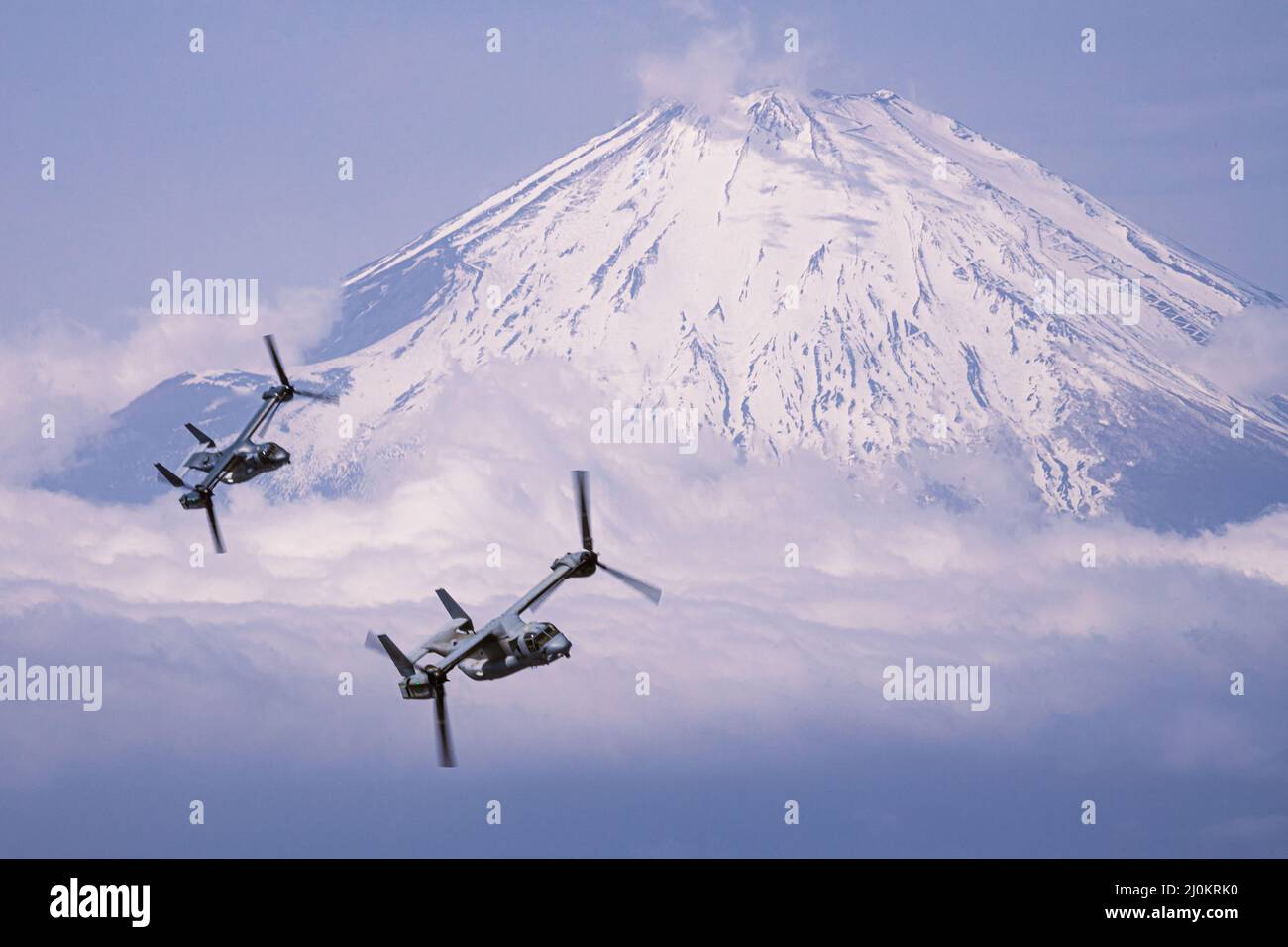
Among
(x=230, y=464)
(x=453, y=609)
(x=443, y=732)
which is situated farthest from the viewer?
(x=230, y=464)

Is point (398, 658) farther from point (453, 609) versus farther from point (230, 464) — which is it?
point (230, 464)

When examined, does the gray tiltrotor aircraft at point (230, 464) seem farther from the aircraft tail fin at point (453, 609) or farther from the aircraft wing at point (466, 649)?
the aircraft wing at point (466, 649)

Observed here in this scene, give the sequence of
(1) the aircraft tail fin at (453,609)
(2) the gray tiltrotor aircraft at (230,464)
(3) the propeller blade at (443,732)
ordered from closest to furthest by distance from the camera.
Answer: (3) the propeller blade at (443,732) < (1) the aircraft tail fin at (453,609) < (2) the gray tiltrotor aircraft at (230,464)

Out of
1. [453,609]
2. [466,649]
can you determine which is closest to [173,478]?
[453,609]

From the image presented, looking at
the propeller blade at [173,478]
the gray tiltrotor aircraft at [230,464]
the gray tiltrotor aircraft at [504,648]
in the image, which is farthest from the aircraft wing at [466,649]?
the propeller blade at [173,478]

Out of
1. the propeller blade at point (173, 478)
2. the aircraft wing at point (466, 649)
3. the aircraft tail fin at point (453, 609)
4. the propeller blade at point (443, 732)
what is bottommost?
the propeller blade at point (443, 732)

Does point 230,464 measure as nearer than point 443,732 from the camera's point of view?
No

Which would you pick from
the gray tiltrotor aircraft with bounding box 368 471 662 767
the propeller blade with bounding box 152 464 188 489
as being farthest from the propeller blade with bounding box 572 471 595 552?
the propeller blade with bounding box 152 464 188 489

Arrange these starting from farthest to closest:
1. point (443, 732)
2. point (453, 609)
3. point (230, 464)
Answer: point (230, 464) < point (453, 609) < point (443, 732)

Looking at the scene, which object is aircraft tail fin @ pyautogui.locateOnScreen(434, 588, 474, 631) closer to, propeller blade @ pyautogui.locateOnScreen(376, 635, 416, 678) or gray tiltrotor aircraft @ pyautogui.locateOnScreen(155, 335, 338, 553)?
propeller blade @ pyautogui.locateOnScreen(376, 635, 416, 678)
